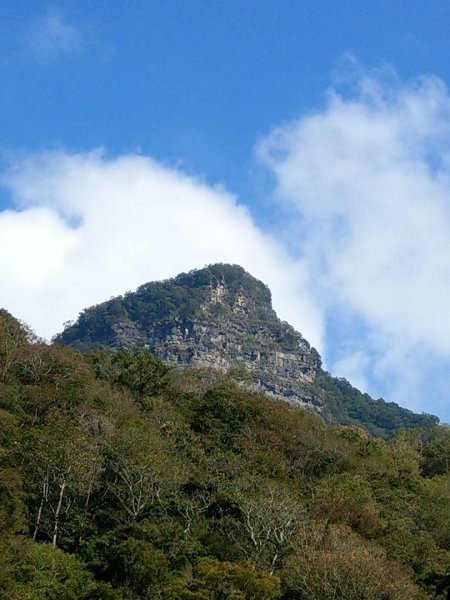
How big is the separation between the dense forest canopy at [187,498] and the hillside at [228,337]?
86968 mm

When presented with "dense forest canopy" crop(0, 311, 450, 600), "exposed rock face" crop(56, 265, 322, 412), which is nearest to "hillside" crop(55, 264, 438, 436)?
"exposed rock face" crop(56, 265, 322, 412)

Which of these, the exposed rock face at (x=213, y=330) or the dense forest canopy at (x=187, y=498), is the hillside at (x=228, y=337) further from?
the dense forest canopy at (x=187, y=498)

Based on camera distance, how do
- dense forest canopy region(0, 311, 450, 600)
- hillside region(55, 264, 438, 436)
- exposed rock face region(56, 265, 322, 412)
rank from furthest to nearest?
exposed rock face region(56, 265, 322, 412)
hillside region(55, 264, 438, 436)
dense forest canopy region(0, 311, 450, 600)

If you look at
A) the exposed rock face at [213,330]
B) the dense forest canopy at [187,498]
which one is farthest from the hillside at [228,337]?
the dense forest canopy at [187,498]

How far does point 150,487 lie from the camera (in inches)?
1439

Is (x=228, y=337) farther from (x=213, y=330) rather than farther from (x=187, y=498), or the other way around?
(x=187, y=498)

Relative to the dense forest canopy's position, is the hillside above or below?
above

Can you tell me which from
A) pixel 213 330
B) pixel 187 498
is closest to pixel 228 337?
pixel 213 330

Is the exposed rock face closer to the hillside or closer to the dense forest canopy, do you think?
the hillside

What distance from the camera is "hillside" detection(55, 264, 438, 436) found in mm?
143625

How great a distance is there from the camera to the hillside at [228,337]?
5655 inches

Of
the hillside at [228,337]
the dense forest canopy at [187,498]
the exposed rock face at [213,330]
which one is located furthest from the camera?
the exposed rock face at [213,330]

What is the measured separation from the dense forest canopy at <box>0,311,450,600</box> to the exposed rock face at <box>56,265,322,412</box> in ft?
285

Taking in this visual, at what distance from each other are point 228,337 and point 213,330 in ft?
10.9
